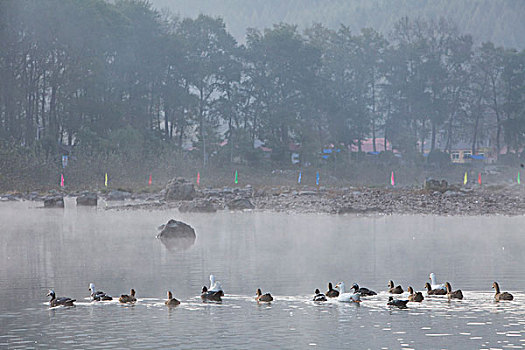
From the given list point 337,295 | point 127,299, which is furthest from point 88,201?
point 337,295

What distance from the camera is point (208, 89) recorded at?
131375 mm

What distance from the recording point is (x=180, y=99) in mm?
122812

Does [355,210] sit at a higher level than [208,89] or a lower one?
lower

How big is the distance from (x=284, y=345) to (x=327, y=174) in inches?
3891

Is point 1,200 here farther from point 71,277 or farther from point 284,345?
point 284,345

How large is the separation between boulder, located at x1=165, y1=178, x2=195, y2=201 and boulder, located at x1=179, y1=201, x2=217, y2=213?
661 cm

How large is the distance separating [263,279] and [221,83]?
103834 mm

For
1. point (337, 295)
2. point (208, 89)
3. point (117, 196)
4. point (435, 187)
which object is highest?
point (208, 89)

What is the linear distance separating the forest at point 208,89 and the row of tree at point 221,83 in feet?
0.65

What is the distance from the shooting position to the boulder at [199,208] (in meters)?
63.4

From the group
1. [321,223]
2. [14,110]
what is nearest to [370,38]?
[14,110]

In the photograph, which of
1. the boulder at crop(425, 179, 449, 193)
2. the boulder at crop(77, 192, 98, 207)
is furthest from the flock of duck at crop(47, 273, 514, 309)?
the boulder at crop(77, 192, 98, 207)

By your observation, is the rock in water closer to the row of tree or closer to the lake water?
the lake water

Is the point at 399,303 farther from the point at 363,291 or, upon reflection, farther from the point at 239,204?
the point at 239,204
